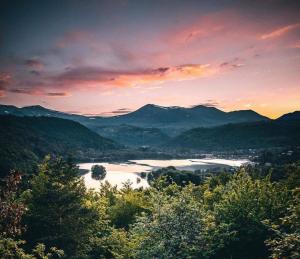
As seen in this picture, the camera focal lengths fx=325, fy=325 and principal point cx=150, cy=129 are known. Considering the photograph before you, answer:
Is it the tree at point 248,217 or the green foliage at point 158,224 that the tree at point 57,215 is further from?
the tree at point 248,217

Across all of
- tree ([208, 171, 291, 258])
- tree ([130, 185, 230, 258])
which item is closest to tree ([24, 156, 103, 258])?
tree ([130, 185, 230, 258])

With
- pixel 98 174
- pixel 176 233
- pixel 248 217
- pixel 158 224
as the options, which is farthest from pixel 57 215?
pixel 98 174

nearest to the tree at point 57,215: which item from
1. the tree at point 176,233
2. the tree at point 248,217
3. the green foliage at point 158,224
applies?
the green foliage at point 158,224

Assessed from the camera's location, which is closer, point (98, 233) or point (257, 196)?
point (257, 196)

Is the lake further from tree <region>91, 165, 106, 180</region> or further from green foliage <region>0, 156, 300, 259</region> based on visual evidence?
green foliage <region>0, 156, 300, 259</region>

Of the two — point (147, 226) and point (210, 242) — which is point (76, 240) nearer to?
point (147, 226)

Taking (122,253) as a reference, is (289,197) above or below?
above

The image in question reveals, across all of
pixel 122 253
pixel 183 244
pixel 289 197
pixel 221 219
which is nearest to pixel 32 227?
pixel 122 253

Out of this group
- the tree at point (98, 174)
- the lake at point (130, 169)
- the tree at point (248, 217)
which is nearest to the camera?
the tree at point (248, 217)

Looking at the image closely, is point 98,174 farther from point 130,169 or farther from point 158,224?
point 158,224

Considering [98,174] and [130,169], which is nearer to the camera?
[98,174]

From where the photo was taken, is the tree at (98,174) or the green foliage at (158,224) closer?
the green foliage at (158,224)
